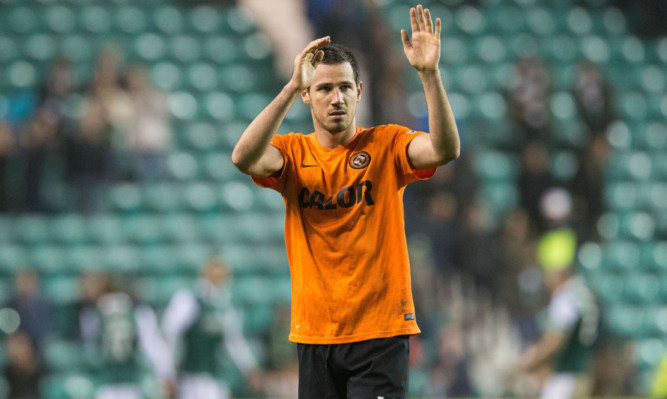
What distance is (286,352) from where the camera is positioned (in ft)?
33.9

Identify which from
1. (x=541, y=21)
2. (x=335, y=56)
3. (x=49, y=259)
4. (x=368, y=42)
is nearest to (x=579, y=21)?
(x=541, y=21)

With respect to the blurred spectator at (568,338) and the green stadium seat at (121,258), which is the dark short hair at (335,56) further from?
the green stadium seat at (121,258)

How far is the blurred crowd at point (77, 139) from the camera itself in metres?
11.8

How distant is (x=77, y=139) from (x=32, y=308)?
2.37 metres

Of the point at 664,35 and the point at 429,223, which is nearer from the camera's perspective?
the point at 429,223

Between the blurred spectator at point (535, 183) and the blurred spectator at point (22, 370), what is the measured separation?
242 inches

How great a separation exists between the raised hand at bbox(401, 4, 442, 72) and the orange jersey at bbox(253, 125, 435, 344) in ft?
1.14

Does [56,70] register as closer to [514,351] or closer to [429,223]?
[429,223]

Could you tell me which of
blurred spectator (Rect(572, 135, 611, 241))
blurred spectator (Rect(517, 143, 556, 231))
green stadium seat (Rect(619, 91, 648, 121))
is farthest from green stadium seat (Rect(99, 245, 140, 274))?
green stadium seat (Rect(619, 91, 648, 121))

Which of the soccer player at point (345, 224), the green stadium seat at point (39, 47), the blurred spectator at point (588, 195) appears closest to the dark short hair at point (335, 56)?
the soccer player at point (345, 224)

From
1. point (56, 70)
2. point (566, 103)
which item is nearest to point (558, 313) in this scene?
point (566, 103)

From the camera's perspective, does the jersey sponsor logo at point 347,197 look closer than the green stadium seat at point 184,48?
Yes

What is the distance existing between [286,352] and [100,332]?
2019 mm

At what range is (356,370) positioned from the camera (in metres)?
3.62
